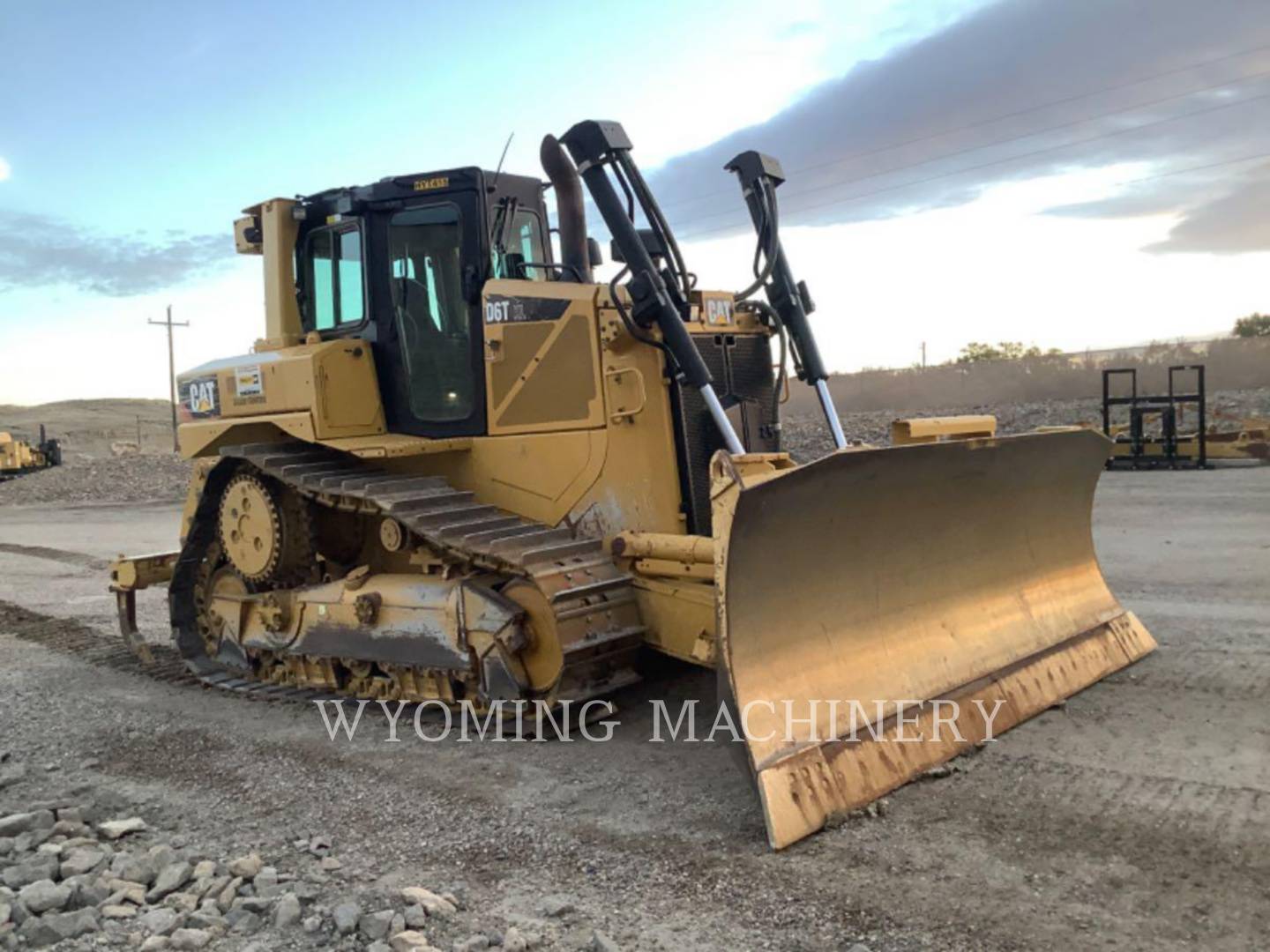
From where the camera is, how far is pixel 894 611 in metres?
5.05

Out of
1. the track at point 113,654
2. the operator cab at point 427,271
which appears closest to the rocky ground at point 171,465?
the track at point 113,654

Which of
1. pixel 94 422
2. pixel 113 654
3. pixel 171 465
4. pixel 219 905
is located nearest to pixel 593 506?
pixel 219 905

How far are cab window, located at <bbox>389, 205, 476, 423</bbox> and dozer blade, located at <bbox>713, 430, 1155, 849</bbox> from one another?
8.30 feet

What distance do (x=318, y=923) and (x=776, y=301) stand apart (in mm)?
4258

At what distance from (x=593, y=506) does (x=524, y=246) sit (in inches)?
77.2

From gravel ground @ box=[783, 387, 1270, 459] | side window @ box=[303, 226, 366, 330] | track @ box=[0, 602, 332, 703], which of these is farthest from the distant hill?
side window @ box=[303, 226, 366, 330]

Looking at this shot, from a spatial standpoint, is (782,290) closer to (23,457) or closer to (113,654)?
(113,654)

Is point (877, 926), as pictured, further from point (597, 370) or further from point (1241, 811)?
point (597, 370)

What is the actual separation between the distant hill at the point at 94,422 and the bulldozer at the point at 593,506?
1862 inches

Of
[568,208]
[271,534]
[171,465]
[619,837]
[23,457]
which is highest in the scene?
[568,208]

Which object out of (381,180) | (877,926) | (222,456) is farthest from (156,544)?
(877,926)

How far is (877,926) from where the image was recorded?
130 inches

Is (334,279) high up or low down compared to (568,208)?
down

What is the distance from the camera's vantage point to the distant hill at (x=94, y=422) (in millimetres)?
60094
